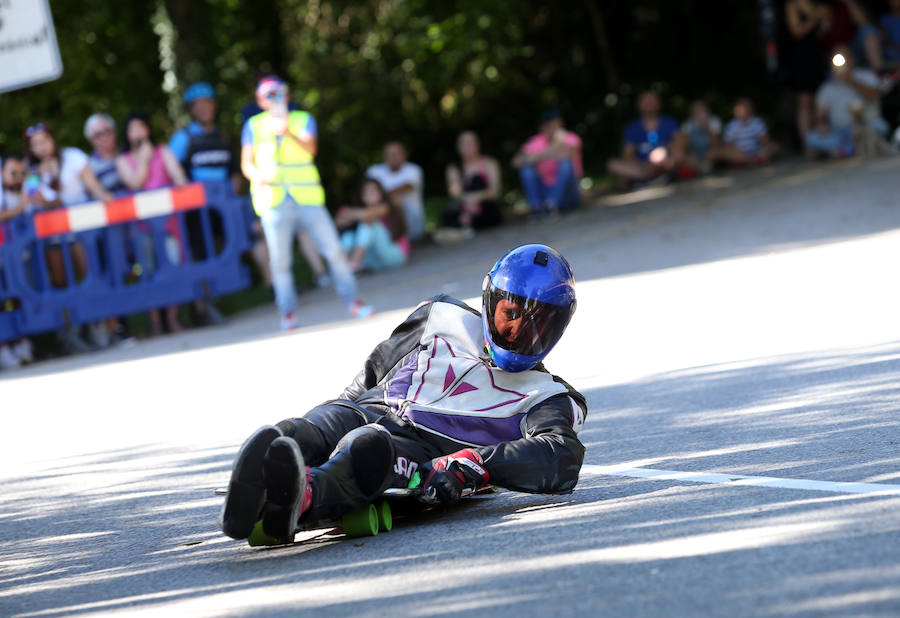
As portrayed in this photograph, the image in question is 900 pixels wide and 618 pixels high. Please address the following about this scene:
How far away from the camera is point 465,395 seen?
5547 mm

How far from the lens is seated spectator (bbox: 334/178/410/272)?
16.5 meters

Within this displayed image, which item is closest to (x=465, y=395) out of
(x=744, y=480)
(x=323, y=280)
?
(x=744, y=480)

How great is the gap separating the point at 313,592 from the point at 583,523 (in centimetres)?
108

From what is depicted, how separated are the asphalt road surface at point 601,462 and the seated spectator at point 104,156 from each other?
1.62 m

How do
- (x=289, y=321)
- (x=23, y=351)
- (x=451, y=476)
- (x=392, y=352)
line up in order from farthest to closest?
(x=23, y=351)
(x=289, y=321)
(x=392, y=352)
(x=451, y=476)

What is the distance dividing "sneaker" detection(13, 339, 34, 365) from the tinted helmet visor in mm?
9037

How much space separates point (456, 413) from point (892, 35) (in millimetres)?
14766

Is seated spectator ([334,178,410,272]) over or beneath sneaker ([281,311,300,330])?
over

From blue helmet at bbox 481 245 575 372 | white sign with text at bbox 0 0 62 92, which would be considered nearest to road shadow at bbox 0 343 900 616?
blue helmet at bbox 481 245 575 372

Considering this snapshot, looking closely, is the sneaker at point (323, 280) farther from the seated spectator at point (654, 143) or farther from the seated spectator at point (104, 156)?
the seated spectator at point (654, 143)

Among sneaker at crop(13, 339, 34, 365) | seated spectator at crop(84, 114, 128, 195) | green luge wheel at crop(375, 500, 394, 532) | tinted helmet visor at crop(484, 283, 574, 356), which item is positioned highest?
seated spectator at crop(84, 114, 128, 195)

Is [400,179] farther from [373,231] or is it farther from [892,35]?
[892,35]

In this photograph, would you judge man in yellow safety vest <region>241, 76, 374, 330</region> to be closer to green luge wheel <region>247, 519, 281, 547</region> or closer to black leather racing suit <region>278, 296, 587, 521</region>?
black leather racing suit <region>278, 296, 587, 521</region>

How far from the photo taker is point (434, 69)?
2294cm
